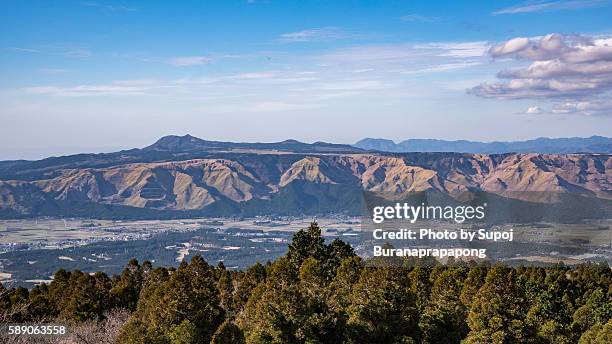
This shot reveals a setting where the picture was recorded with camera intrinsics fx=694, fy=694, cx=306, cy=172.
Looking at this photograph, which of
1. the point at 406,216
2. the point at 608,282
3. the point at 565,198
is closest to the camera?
the point at 406,216

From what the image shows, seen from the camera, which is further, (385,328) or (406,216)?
(406,216)

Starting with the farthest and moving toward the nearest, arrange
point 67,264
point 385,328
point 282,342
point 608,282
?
point 67,264
point 608,282
point 385,328
point 282,342

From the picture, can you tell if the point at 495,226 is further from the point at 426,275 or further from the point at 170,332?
the point at 170,332

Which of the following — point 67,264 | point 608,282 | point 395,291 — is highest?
point 395,291

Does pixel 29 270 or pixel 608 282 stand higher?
pixel 608 282

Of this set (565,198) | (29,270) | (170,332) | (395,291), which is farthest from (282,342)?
(29,270)

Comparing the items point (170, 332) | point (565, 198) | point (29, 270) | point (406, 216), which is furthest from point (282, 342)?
point (29, 270)

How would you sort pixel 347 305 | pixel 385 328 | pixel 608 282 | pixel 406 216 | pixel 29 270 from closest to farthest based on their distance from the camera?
1. pixel 385 328
2. pixel 347 305
3. pixel 406 216
4. pixel 608 282
5. pixel 29 270

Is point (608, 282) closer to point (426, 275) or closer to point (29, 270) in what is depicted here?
point (426, 275)

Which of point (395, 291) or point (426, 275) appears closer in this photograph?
point (395, 291)
